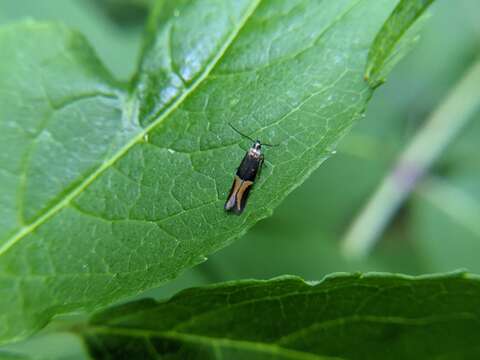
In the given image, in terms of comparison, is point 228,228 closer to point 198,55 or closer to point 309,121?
point 309,121

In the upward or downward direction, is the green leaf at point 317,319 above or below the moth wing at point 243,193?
below

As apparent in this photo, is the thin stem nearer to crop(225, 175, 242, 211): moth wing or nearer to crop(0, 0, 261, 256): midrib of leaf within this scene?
crop(225, 175, 242, 211): moth wing

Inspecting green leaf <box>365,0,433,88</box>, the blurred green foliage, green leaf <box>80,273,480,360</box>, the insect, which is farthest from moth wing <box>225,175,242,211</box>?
the blurred green foliage

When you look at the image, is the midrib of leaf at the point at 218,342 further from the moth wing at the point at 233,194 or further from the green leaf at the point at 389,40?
the green leaf at the point at 389,40

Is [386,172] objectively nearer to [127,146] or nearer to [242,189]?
[242,189]

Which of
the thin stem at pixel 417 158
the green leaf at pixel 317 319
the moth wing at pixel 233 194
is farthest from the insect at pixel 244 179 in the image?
the thin stem at pixel 417 158
